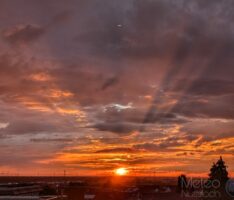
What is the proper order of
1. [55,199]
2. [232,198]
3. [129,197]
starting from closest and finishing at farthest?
[55,199] → [232,198] → [129,197]

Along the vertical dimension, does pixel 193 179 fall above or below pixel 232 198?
above

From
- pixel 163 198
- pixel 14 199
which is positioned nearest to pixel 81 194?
pixel 14 199

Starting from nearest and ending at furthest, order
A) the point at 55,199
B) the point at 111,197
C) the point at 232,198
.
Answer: the point at 55,199
the point at 232,198
the point at 111,197

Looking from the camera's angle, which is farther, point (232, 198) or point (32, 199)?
point (232, 198)

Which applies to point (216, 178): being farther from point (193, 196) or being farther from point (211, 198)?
point (193, 196)

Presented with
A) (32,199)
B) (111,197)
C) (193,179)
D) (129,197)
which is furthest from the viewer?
(129,197)

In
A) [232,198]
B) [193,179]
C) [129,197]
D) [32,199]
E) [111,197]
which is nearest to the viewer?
[32,199]

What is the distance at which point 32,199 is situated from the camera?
76062 mm

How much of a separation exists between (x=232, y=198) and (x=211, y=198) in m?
4.41

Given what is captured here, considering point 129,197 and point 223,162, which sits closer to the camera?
point 223,162

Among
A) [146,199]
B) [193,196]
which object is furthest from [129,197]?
[193,196]

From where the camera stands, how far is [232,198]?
310 feet

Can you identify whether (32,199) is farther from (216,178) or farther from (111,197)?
(111,197)

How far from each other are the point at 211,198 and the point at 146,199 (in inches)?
2254
